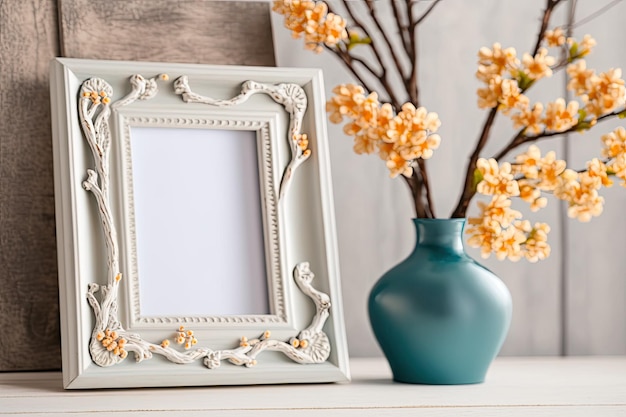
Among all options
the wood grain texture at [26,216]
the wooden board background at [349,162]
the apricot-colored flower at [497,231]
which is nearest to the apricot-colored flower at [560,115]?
the apricot-colored flower at [497,231]

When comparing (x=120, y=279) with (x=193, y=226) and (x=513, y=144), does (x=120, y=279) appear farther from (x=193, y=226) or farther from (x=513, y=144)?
(x=513, y=144)

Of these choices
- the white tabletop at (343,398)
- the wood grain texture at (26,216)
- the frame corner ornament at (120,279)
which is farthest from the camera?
the wood grain texture at (26,216)

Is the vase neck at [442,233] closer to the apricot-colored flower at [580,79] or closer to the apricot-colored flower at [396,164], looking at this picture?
the apricot-colored flower at [396,164]

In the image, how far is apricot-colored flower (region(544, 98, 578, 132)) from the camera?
1.01 meters

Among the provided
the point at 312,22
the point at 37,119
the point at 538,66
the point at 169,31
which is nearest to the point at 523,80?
the point at 538,66

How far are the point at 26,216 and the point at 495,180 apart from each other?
60cm

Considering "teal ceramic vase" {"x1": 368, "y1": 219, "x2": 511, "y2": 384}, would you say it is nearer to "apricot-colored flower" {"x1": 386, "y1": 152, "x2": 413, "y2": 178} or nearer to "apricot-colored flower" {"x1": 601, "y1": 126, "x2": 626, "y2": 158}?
"apricot-colored flower" {"x1": 386, "y1": 152, "x2": 413, "y2": 178}

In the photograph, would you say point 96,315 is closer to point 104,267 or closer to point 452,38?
point 104,267

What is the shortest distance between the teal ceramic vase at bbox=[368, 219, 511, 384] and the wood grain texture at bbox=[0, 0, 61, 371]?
17.0 inches

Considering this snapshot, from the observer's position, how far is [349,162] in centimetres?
134

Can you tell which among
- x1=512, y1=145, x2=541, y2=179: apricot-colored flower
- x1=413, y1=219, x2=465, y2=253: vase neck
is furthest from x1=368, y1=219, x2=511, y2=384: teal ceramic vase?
x1=512, y1=145, x2=541, y2=179: apricot-colored flower

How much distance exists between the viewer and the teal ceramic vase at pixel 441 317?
1.02 metres

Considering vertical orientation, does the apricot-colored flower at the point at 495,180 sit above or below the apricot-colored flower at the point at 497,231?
above

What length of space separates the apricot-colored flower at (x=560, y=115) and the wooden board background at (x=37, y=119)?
1.52 feet
